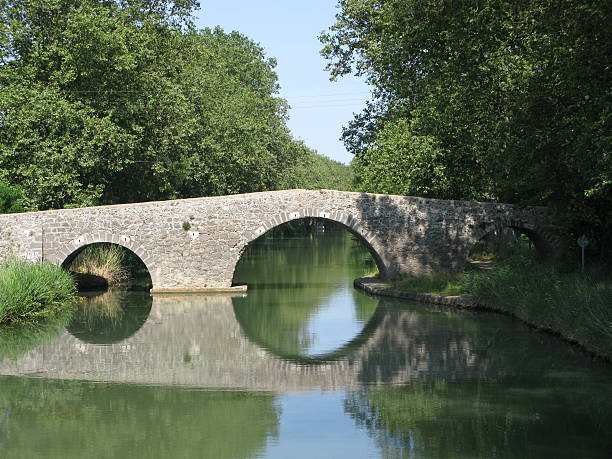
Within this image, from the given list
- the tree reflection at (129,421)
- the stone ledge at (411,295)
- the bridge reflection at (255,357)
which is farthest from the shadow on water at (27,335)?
the stone ledge at (411,295)

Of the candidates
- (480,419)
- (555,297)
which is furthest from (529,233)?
(480,419)

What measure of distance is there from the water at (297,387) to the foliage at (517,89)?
9.68 ft

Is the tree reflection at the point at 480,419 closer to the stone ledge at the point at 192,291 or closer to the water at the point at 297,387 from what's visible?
the water at the point at 297,387

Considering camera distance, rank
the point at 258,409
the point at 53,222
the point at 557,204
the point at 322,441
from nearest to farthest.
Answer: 1. the point at 322,441
2. the point at 258,409
3. the point at 557,204
4. the point at 53,222

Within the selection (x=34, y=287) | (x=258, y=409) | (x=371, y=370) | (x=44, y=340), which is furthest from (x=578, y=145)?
(x=34, y=287)

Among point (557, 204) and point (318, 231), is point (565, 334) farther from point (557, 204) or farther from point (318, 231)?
point (318, 231)

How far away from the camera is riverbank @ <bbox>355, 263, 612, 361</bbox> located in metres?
13.1

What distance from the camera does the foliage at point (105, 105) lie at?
83.5 feet

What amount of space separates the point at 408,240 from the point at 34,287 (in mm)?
9973

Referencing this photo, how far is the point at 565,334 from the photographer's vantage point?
47.4 ft

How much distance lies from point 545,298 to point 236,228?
9668mm

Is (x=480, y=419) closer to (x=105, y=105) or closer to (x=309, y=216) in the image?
(x=309, y=216)

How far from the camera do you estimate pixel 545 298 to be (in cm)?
1591

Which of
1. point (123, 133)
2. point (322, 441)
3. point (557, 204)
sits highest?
point (123, 133)
